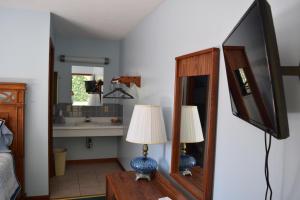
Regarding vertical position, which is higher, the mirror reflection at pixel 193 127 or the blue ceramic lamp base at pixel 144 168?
the mirror reflection at pixel 193 127

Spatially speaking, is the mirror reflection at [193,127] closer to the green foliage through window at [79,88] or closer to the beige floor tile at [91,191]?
the beige floor tile at [91,191]

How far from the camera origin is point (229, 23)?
4.98 ft

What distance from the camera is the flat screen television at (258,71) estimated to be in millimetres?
764

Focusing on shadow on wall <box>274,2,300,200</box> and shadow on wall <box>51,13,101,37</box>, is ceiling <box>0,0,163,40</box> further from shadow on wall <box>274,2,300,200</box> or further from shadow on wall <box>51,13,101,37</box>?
shadow on wall <box>274,2,300,200</box>

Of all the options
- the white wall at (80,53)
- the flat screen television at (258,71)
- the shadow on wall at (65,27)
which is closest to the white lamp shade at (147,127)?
the flat screen television at (258,71)

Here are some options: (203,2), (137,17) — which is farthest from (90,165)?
(203,2)

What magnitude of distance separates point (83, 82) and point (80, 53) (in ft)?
1.79

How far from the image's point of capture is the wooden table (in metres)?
1.93

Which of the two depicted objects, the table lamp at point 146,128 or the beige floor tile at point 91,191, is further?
the beige floor tile at point 91,191

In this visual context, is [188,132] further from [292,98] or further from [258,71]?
[258,71]

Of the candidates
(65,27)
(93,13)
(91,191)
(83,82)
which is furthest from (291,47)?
(83,82)

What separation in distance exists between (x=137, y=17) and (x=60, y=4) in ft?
3.14

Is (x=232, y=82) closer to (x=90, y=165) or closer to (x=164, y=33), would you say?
(x=164, y=33)

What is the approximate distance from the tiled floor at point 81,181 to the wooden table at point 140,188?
132 centimetres
